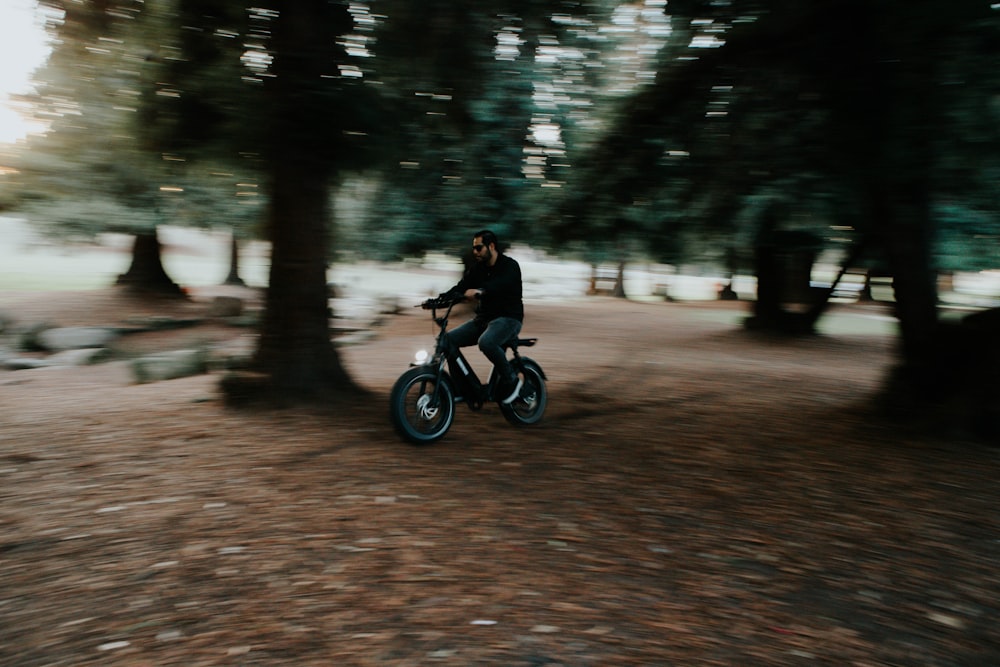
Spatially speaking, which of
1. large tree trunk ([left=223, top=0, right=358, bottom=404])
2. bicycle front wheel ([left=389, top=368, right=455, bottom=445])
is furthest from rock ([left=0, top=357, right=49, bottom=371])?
bicycle front wheel ([left=389, top=368, right=455, bottom=445])

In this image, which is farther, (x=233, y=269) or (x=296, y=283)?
(x=233, y=269)

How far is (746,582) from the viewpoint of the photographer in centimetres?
417

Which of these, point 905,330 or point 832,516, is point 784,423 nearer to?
point 905,330

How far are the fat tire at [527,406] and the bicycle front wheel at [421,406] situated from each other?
82 centimetres

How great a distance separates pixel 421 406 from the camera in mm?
6789

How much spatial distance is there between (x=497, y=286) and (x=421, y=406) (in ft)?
4.20

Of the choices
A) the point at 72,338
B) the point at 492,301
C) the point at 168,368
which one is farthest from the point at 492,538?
the point at 72,338

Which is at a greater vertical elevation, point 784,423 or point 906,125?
point 906,125

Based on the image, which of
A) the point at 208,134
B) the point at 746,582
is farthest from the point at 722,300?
the point at 746,582

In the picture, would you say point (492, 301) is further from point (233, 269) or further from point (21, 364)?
point (233, 269)

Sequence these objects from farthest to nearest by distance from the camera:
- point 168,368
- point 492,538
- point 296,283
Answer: point 168,368 < point 296,283 < point 492,538

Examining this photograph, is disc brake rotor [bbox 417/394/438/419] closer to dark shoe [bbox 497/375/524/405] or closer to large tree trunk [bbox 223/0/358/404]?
dark shoe [bbox 497/375/524/405]

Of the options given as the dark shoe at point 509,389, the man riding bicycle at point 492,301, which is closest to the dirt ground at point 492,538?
the dark shoe at point 509,389

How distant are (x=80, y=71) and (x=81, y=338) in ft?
30.3
